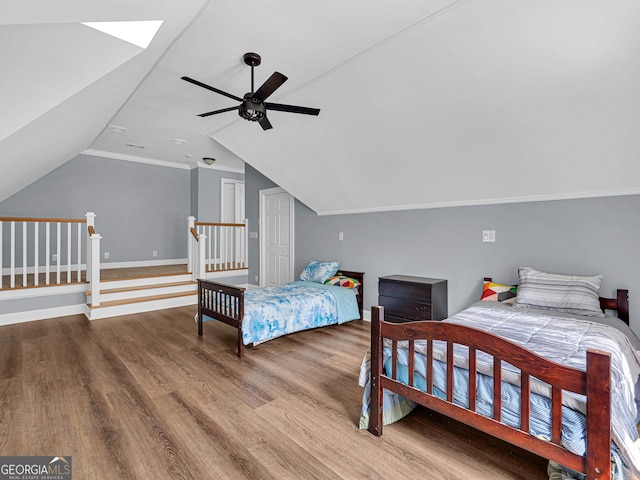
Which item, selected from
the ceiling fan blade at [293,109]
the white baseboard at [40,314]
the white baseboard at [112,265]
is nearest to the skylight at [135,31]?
the ceiling fan blade at [293,109]

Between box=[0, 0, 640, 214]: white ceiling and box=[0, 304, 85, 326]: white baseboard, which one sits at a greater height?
box=[0, 0, 640, 214]: white ceiling

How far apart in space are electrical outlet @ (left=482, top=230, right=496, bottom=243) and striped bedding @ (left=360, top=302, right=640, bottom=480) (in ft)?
3.45

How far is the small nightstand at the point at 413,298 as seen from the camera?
360cm

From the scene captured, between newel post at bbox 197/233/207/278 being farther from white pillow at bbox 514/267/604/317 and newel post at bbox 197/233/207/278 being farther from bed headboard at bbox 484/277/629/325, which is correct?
bed headboard at bbox 484/277/629/325

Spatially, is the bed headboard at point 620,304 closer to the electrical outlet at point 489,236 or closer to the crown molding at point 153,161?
the electrical outlet at point 489,236

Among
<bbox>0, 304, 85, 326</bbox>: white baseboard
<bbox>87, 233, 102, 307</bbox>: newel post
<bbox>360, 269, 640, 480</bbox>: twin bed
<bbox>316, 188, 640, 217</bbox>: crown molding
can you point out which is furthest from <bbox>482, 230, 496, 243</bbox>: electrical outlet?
<bbox>0, 304, 85, 326</bbox>: white baseboard

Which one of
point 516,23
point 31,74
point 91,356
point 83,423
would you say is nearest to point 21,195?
point 91,356

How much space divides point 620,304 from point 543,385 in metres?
1.96

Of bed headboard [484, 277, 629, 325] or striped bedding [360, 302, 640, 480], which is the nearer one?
striped bedding [360, 302, 640, 480]

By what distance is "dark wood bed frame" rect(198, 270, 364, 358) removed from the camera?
3.32m

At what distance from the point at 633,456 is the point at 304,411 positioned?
1714mm

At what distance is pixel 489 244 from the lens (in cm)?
351

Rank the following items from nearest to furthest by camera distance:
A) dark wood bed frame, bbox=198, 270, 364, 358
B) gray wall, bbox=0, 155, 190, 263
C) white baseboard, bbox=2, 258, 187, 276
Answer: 1. dark wood bed frame, bbox=198, 270, 364, 358
2. white baseboard, bbox=2, 258, 187, 276
3. gray wall, bbox=0, 155, 190, 263

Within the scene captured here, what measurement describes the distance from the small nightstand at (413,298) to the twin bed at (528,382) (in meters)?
1.14
